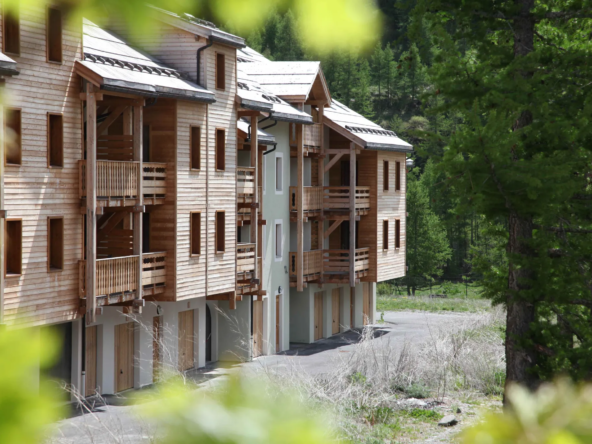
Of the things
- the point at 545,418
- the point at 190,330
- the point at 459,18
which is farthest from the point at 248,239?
the point at 545,418

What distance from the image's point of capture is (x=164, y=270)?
76.8 ft

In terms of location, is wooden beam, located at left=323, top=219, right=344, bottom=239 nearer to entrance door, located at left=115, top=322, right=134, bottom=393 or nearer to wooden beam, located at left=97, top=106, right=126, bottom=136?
entrance door, located at left=115, top=322, right=134, bottom=393

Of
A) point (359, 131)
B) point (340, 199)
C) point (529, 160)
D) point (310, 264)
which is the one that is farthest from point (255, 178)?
point (529, 160)

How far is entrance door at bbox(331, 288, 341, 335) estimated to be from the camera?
127 ft

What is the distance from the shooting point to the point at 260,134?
96.7ft

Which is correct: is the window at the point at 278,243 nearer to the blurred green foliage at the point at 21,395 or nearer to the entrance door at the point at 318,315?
the entrance door at the point at 318,315

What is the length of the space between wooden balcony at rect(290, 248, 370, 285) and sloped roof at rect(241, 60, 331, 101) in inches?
259

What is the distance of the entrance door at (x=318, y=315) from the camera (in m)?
36.8

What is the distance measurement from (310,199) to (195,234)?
10338 millimetres

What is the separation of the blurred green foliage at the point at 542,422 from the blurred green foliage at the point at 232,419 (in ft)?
0.39

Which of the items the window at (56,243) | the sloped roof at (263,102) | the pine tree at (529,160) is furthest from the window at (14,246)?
the sloped roof at (263,102)

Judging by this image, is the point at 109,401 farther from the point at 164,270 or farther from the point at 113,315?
the point at 164,270

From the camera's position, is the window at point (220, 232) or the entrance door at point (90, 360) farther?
the window at point (220, 232)

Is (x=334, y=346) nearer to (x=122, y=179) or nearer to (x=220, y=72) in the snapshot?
(x=220, y=72)
